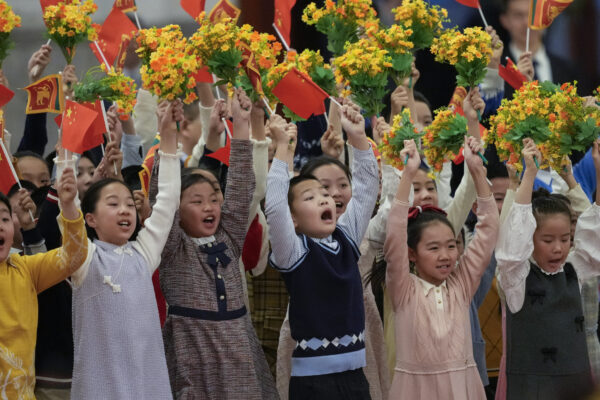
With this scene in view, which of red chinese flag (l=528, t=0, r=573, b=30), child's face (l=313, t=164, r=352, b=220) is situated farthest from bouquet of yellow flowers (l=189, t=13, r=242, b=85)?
red chinese flag (l=528, t=0, r=573, b=30)

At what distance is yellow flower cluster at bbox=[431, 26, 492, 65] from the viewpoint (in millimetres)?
4469

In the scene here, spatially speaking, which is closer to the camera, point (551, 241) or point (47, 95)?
point (551, 241)

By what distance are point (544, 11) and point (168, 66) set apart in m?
2.74

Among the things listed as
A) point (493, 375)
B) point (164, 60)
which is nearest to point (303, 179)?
point (164, 60)

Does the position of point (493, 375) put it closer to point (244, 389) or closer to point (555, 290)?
point (555, 290)

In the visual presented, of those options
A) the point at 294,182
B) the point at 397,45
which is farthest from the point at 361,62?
the point at 294,182

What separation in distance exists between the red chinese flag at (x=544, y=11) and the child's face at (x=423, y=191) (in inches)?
53.4

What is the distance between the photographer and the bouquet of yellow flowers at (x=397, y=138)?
4.35 m

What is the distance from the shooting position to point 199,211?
13.9ft

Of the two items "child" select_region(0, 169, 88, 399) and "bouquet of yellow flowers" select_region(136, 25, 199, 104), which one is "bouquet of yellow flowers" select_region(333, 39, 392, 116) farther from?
"child" select_region(0, 169, 88, 399)

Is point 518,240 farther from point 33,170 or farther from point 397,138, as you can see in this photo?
point 33,170


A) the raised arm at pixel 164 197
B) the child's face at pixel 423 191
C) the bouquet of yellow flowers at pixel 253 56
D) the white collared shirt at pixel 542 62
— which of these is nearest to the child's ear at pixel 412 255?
the child's face at pixel 423 191

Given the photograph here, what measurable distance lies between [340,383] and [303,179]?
100 cm

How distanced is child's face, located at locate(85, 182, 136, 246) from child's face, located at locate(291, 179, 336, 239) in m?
0.80
